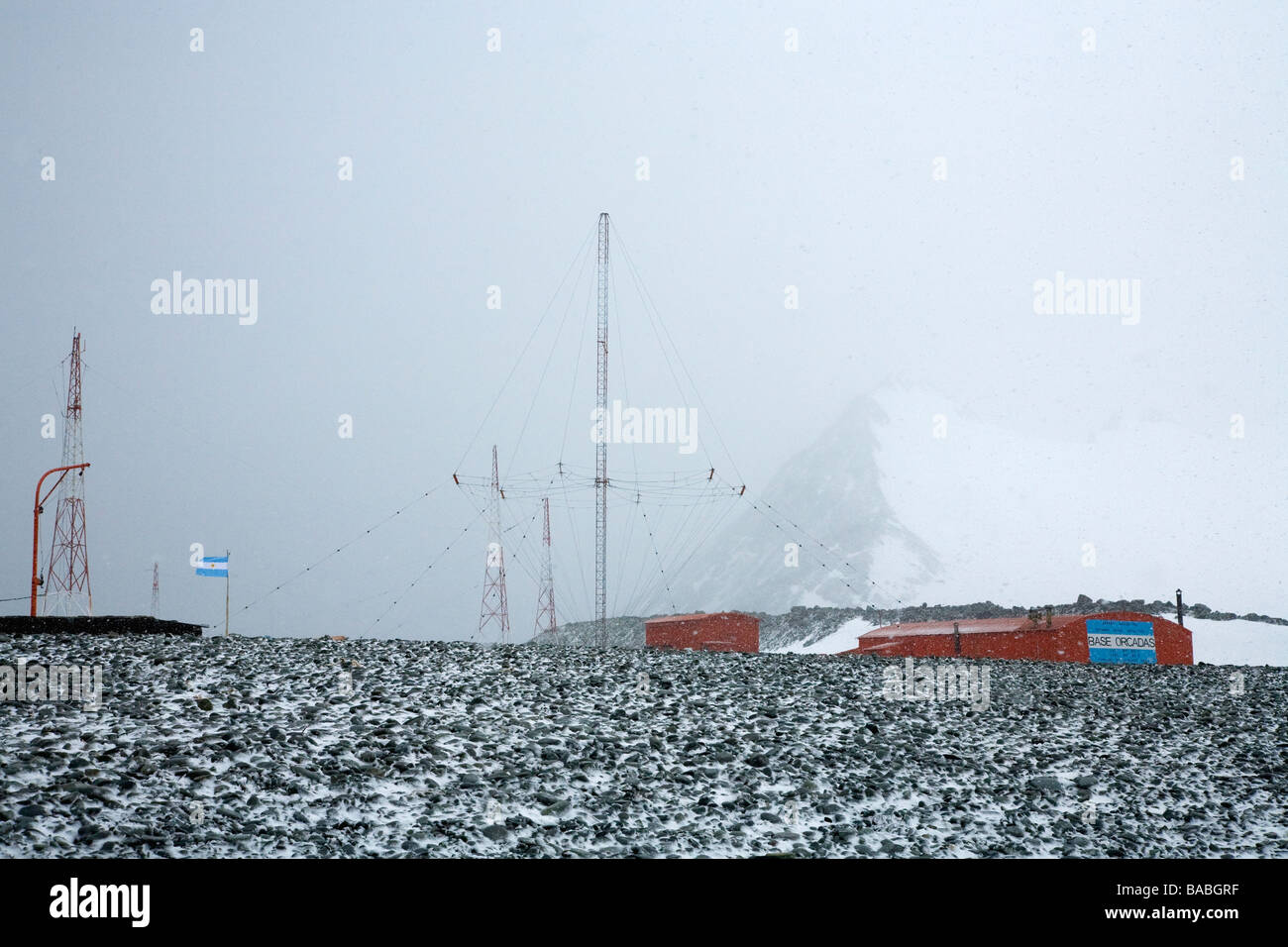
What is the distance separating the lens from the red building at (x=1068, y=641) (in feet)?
128

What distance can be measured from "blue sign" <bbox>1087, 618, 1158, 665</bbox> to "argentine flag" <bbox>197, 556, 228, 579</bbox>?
1384 inches

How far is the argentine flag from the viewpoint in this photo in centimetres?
3541

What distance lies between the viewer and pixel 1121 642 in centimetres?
3906

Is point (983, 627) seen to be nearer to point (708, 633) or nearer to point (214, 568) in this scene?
point (708, 633)

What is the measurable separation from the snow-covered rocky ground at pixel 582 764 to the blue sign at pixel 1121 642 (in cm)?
1791

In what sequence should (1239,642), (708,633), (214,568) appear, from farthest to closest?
(1239,642)
(708,633)
(214,568)

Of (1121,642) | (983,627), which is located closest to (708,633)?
(983,627)

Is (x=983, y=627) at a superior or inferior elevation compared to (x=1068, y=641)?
superior

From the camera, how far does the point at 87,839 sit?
10.8 meters

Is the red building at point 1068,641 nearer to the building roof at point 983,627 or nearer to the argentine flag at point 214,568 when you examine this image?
the building roof at point 983,627

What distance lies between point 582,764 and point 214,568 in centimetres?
2629
